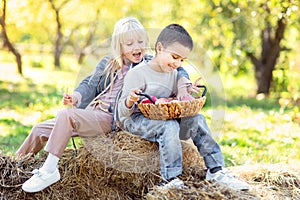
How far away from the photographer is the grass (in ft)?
16.4

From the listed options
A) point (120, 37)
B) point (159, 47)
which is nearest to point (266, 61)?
point (120, 37)

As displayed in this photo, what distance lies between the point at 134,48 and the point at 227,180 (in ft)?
3.46

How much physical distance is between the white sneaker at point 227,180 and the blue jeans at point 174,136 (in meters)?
0.06

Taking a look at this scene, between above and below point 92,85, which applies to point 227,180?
below

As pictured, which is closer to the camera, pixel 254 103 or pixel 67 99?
pixel 67 99

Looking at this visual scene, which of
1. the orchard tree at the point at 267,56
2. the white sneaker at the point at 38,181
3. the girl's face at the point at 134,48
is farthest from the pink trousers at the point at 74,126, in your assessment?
the orchard tree at the point at 267,56

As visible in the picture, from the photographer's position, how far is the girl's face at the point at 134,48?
3461 millimetres

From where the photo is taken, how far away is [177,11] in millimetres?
12586

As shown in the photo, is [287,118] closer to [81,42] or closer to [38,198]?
[38,198]

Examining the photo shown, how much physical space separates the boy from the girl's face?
0.19m

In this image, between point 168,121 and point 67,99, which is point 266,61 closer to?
point 67,99

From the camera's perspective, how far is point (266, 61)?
10586mm

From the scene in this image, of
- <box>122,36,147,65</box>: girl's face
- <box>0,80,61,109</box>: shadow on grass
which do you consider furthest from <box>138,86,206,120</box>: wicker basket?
<box>0,80,61,109</box>: shadow on grass

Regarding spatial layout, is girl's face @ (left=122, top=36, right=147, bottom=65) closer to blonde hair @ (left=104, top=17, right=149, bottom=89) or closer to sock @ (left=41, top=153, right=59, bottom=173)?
blonde hair @ (left=104, top=17, right=149, bottom=89)
